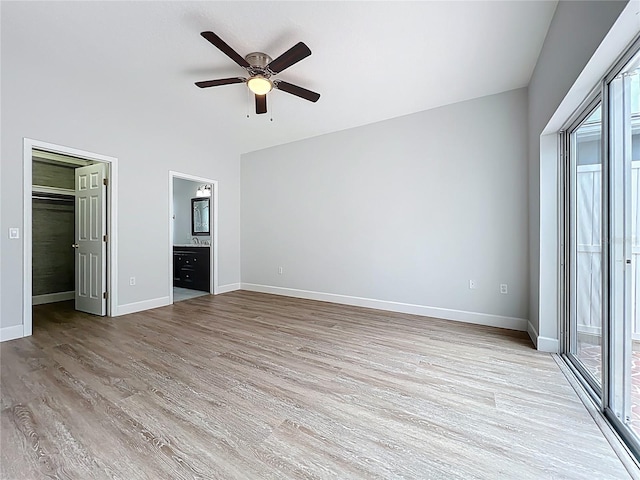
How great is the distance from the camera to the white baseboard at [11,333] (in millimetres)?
3012

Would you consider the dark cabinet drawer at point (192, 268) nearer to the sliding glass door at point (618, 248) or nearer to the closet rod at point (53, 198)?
the closet rod at point (53, 198)

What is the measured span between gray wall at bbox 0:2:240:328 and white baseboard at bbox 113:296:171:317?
0.17ft

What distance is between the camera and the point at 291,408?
184 centimetres

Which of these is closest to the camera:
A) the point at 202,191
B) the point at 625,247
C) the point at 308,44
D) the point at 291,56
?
the point at 625,247

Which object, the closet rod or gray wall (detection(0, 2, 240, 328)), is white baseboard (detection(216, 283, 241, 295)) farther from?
the closet rod

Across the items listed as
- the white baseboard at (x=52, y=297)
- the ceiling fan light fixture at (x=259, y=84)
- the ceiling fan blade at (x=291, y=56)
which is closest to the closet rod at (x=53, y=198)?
the white baseboard at (x=52, y=297)

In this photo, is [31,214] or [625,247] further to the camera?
[31,214]

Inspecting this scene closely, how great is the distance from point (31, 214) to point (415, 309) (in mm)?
4668

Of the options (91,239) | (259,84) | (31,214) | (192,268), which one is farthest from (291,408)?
(192,268)

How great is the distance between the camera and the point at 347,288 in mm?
4590

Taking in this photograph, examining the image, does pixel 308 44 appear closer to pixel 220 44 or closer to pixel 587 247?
pixel 220 44

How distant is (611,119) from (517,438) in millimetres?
1894

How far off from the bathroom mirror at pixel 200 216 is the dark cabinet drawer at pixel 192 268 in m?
0.75

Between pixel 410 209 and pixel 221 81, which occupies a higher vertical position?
pixel 221 81
